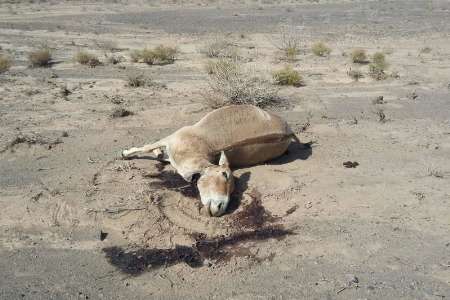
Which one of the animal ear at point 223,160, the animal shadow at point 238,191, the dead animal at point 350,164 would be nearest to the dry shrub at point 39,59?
the animal shadow at point 238,191

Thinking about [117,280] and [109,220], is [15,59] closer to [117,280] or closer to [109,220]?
[109,220]

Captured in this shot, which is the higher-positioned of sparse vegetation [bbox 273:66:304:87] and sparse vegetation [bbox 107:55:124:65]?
sparse vegetation [bbox 273:66:304:87]

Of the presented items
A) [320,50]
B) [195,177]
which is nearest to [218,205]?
[195,177]

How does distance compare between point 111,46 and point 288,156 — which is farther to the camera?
point 111,46

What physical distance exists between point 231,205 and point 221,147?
0.92 m

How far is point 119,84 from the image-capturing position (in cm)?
1312

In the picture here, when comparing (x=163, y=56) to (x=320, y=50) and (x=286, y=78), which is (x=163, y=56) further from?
(x=320, y=50)

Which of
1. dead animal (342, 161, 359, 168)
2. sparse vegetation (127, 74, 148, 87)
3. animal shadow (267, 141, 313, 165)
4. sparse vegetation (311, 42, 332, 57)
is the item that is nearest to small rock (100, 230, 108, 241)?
animal shadow (267, 141, 313, 165)

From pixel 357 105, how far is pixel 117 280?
26.8 ft

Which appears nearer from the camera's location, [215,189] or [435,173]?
[215,189]

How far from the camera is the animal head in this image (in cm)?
641

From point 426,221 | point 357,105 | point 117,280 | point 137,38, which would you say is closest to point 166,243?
point 117,280

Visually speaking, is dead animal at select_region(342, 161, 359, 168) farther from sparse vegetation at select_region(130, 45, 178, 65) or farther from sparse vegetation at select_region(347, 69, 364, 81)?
sparse vegetation at select_region(130, 45, 178, 65)

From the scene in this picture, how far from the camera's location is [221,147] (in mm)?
7129
